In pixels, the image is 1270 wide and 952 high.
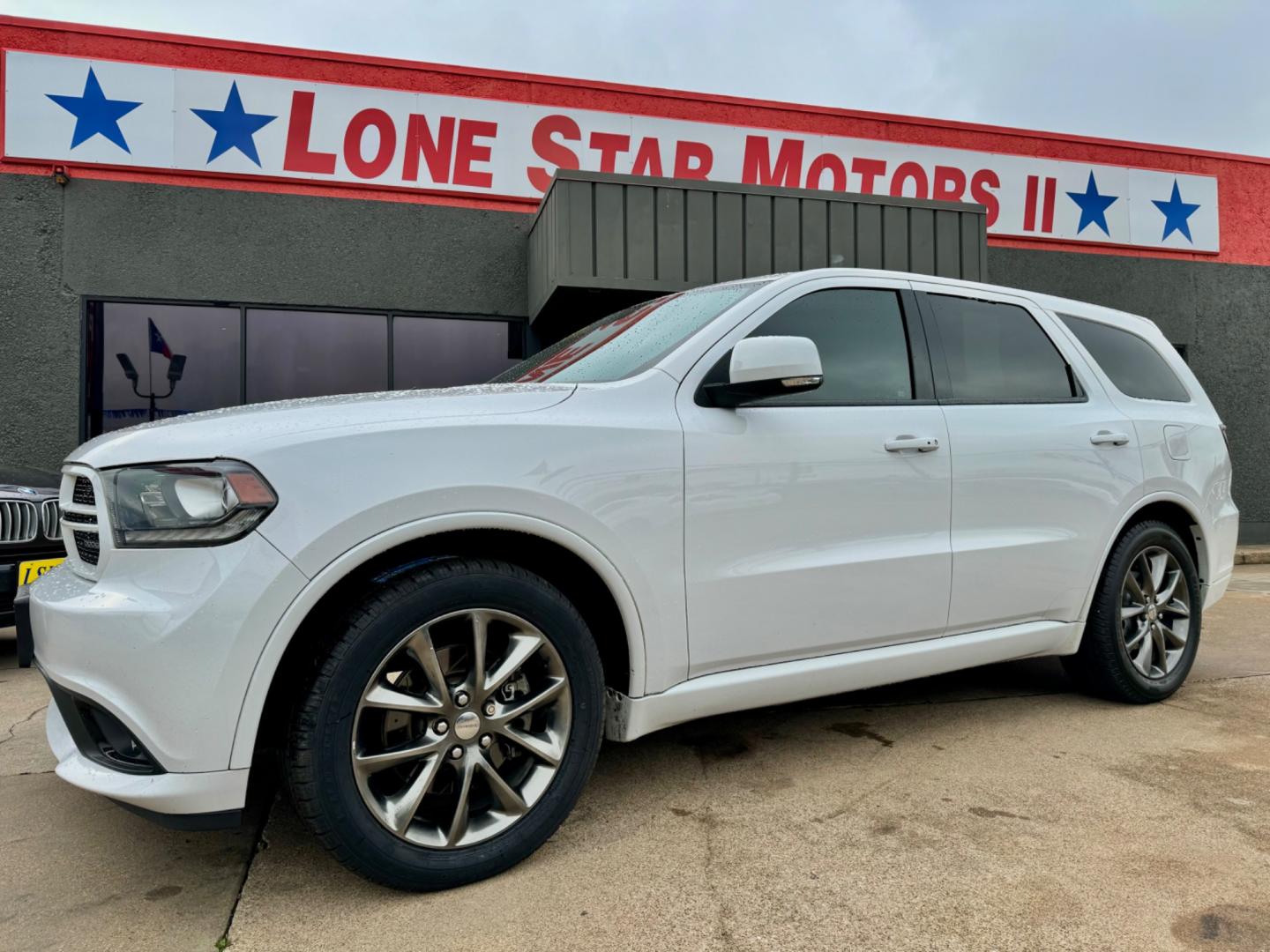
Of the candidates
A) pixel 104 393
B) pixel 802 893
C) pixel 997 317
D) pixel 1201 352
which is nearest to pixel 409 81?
pixel 104 393

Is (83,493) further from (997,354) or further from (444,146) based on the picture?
(444,146)

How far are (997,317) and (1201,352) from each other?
1008cm

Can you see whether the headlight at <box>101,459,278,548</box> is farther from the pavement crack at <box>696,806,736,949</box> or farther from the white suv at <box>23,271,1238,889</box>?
the pavement crack at <box>696,806,736,949</box>

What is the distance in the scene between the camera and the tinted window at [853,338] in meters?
2.92

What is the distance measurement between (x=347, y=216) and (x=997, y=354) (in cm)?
679

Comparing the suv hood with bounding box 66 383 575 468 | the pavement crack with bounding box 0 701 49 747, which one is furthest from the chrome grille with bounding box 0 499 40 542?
the suv hood with bounding box 66 383 575 468

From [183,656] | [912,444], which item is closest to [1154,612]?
[912,444]

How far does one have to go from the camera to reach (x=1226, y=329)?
11562mm

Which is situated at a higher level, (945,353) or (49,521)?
(945,353)

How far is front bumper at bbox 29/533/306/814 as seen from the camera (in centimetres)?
189

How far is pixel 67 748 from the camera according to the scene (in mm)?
2162

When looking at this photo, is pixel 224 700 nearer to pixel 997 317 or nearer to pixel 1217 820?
pixel 1217 820

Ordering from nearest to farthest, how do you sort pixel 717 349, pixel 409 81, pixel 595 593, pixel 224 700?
pixel 224 700
pixel 595 593
pixel 717 349
pixel 409 81

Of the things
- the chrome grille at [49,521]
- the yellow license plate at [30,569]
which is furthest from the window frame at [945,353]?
the chrome grille at [49,521]
